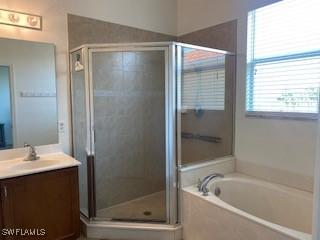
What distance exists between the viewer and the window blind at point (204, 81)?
2.69 metres

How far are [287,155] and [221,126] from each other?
31.4 inches

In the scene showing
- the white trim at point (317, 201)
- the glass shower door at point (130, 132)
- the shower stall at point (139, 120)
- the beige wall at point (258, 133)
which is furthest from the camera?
the glass shower door at point (130, 132)

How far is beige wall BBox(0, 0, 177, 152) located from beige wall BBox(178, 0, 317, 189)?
79cm

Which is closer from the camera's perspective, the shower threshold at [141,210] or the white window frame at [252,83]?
the white window frame at [252,83]

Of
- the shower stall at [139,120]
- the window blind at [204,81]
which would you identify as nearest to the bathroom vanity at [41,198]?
the shower stall at [139,120]

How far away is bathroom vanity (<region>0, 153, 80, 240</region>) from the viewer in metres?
1.90

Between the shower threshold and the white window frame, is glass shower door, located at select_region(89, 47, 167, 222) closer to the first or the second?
the shower threshold

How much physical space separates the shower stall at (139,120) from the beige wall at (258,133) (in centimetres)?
21

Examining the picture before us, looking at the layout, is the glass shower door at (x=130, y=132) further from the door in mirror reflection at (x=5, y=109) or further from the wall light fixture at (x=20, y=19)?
the door in mirror reflection at (x=5, y=109)

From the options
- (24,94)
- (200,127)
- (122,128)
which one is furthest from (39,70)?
(200,127)

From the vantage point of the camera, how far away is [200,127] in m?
2.98

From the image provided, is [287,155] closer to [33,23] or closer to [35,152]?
[35,152]

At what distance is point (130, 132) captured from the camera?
304 cm

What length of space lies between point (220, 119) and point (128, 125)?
1.12m
